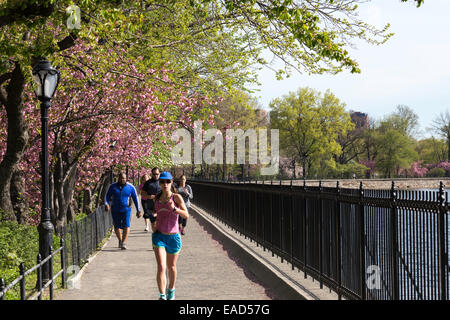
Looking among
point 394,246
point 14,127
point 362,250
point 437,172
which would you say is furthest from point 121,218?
point 437,172

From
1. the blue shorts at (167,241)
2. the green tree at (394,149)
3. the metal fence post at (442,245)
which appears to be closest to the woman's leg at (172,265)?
the blue shorts at (167,241)

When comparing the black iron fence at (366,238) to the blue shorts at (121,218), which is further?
the blue shorts at (121,218)

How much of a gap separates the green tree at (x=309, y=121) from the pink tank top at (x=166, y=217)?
8342cm

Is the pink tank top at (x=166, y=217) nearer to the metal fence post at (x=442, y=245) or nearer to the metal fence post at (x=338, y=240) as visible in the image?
the metal fence post at (x=338, y=240)

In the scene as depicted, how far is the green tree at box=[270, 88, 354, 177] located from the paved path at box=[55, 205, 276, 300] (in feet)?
248

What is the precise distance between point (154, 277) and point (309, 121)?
81.9 meters

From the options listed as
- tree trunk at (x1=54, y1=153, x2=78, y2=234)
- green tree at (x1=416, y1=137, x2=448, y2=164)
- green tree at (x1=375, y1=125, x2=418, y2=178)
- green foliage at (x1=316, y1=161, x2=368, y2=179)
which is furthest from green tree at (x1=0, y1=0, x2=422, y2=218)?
green tree at (x1=416, y1=137, x2=448, y2=164)

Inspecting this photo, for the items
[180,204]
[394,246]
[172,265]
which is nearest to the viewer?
[394,246]

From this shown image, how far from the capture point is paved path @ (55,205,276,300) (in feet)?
33.4

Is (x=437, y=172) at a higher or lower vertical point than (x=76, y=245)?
higher

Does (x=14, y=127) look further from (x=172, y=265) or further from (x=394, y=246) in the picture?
(x=394, y=246)

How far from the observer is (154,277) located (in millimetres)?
12039

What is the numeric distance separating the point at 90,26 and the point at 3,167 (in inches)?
192

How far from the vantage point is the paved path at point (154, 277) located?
10.2 meters
